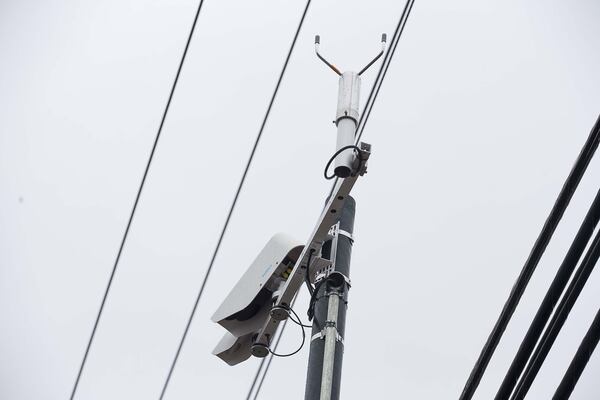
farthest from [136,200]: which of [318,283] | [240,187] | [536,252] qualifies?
[536,252]

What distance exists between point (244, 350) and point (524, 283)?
203 cm

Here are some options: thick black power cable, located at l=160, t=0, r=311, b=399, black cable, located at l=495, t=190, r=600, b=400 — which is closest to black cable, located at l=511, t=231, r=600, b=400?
black cable, located at l=495, t=190, r=600, b=400

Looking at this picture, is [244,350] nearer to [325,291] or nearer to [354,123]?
[325,291]

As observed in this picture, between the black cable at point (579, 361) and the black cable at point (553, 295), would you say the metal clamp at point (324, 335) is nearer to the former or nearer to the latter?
the black cable at point (553, 295)

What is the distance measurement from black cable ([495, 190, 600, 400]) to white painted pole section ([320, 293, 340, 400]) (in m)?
0.85

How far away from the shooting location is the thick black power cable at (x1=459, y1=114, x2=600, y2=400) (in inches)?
144

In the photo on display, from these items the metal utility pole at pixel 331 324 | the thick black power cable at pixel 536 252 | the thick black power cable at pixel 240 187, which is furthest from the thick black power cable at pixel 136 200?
the thick black power cable at pixel 536 252

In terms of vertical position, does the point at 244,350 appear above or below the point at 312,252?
below

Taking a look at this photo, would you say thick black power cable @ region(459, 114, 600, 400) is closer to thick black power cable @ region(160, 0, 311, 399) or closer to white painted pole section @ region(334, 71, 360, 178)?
white painted pole section @ region(334, 71, 360, 178)

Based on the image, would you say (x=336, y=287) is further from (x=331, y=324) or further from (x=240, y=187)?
(x=240, y=187)

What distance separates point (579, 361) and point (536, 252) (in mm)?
495

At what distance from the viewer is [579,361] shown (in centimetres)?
371

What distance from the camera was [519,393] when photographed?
4.01 m

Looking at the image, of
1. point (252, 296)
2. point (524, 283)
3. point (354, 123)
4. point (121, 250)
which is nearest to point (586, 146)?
point (524, 283)
